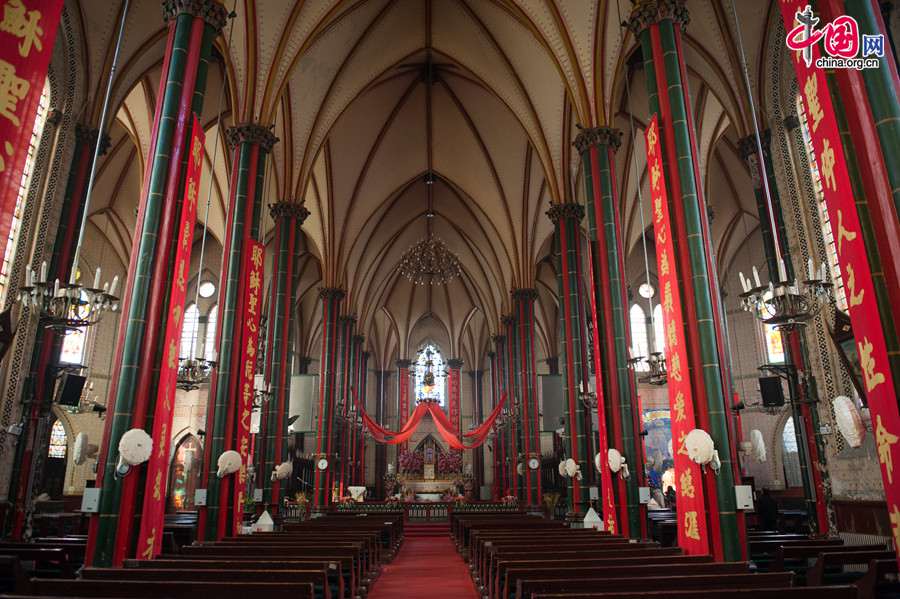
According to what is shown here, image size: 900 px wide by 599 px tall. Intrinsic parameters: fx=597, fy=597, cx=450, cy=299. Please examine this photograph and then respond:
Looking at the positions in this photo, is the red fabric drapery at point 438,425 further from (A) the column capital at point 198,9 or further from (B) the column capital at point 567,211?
(A) the column capital at point 198,9

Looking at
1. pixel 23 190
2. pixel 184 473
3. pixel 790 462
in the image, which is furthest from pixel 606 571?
pixel 184 473

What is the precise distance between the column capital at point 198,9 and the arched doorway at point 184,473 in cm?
2254

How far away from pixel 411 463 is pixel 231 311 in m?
20.9

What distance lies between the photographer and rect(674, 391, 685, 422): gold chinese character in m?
8.77

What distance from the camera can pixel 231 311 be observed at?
12.5 meters

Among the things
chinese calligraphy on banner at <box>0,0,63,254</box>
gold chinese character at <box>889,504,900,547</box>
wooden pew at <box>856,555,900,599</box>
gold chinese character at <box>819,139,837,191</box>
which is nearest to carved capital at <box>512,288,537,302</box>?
wooden pew at <box>856,555,900,599</box>

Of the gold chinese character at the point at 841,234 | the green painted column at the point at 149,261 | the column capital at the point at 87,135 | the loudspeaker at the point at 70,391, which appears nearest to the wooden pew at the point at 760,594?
the gold chinese character at the point at 841,234

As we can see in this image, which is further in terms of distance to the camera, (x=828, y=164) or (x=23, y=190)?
(x=23, y=190)

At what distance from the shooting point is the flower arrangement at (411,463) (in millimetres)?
31391

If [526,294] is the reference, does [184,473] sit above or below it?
below

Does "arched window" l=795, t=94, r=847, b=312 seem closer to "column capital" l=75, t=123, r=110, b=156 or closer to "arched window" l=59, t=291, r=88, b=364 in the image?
"column capital" l=75, t=123, r=110, b=156

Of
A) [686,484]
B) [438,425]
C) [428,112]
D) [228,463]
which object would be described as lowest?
[686,484]

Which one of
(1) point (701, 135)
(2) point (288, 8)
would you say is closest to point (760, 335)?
(1) point (701, 135)

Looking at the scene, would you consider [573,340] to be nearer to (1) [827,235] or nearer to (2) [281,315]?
(1) [827,235]
